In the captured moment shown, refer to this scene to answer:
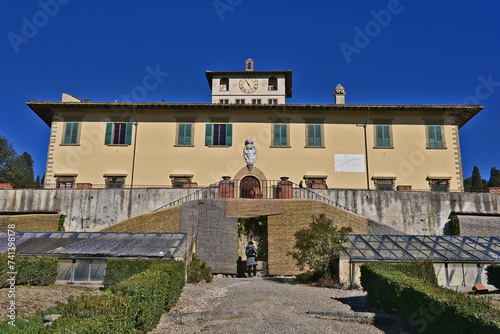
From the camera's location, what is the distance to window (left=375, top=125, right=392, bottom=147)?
2642cm

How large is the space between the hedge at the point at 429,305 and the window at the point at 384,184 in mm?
14843

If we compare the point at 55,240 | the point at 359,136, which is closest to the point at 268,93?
the point at 359,136

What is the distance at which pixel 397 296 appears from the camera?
360 inches

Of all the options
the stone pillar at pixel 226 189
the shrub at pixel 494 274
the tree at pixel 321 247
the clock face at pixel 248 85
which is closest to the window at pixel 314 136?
the stone pillar at pixel 226 189

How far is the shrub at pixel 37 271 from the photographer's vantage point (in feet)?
40.0

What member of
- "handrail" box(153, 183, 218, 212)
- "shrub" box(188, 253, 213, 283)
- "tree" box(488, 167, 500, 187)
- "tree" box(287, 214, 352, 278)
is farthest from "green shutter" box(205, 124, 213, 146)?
"tree" box(488, 167, 500, 187)

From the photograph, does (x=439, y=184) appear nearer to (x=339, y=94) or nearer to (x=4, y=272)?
(x=339, y=94)

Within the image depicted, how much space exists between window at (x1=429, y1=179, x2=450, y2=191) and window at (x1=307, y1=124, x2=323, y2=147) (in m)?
7.00

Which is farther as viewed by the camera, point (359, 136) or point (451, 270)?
point (359, 136)

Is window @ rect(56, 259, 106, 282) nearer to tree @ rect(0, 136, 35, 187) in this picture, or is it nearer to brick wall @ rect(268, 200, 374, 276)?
brick wall @ rect(268, 200, 374, 276)

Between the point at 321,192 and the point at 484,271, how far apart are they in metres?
10.3

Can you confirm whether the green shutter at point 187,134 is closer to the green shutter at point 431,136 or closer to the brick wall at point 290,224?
the brick wall at point 290,224

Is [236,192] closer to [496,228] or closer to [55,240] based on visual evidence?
[55,240]

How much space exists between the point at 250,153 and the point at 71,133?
1113 centimetres
